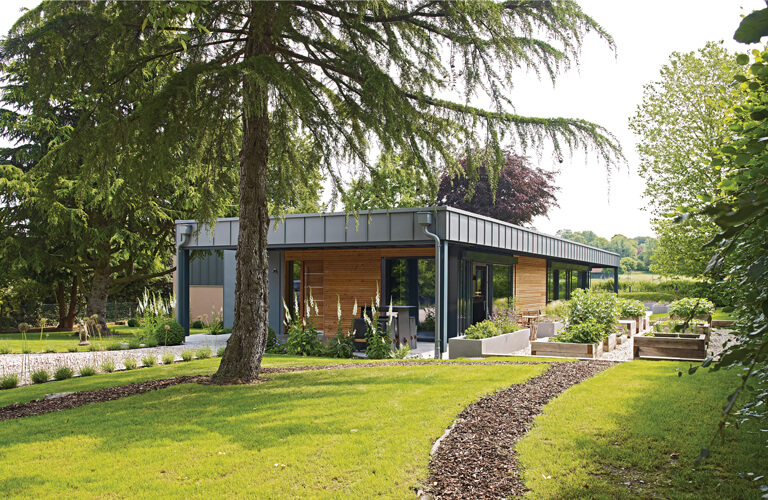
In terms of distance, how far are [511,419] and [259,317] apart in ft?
14.6

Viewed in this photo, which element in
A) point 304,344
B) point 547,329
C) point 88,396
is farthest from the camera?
point 547,329

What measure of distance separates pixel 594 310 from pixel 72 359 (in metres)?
12.7

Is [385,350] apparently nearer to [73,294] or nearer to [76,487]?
[76,487]

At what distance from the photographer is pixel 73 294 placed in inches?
1004

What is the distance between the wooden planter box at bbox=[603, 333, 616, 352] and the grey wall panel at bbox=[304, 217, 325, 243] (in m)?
7.63

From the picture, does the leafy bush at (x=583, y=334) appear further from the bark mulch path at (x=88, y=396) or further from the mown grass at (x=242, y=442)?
the bark mulch path at (x=88, y=396)

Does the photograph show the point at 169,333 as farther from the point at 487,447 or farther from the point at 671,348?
the point at 487,447

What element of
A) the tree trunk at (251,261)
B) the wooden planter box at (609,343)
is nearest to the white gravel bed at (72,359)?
the tree trunk at (251,261)

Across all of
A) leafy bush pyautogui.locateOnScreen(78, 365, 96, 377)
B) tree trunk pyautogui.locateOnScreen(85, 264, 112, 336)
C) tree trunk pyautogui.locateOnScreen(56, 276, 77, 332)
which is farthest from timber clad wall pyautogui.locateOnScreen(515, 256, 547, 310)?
tree trunk pyautogui.locateOnScreen(56, 276, 77, 332)

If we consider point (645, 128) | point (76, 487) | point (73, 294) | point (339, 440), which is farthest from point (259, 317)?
point (73, 294)

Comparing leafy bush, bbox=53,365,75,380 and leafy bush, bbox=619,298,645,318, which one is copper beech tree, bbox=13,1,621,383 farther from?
leafy bush, bbox=619,298,645,318

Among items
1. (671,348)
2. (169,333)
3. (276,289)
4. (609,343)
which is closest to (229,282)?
(276,289)

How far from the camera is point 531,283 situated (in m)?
23.0

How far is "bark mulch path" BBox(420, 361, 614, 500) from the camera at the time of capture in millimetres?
4082
